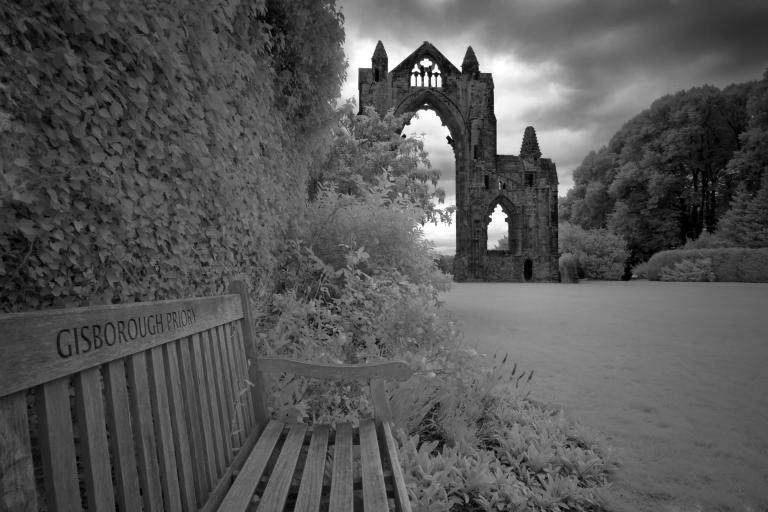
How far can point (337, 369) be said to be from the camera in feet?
7.11

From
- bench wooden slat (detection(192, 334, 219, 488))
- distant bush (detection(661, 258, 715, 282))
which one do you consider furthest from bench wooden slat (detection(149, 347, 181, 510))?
distant bush (detection(661, 258, 715, 282))

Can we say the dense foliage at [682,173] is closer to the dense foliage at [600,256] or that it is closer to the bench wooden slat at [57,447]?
the dense foliage at [600,256]

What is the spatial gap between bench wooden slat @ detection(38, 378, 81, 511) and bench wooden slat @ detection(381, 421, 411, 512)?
105cm

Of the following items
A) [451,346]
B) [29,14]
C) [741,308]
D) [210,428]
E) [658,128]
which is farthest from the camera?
[658,128]

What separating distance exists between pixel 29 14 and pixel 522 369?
4.98 metres

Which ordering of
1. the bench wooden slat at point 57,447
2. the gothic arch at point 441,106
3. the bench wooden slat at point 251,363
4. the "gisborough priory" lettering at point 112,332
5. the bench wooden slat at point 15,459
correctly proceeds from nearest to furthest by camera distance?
1. the bench wooden slat at point 15,459
2. the bench wooden slat at point 57,447
3. the "gisborough priory" lettering at point 112,332
4. the bench wooden slat at point 251,363
5. the gothic arch at point 441,106

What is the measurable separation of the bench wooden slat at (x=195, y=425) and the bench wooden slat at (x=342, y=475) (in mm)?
474

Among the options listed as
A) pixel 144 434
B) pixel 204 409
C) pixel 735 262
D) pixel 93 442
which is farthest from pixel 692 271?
pixel 93 442

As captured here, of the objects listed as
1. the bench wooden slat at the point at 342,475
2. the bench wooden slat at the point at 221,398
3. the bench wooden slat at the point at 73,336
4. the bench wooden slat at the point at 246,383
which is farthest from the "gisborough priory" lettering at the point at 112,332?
the bench wooden slat at the point at 342,475

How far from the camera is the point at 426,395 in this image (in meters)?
3.16

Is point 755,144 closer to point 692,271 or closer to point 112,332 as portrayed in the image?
point 692,271

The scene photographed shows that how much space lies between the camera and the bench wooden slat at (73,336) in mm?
811

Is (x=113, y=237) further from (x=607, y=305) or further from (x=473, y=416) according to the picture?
(x=607, y=305)

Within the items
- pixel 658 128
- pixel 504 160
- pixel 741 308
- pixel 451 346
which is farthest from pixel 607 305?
pixel 658 128
